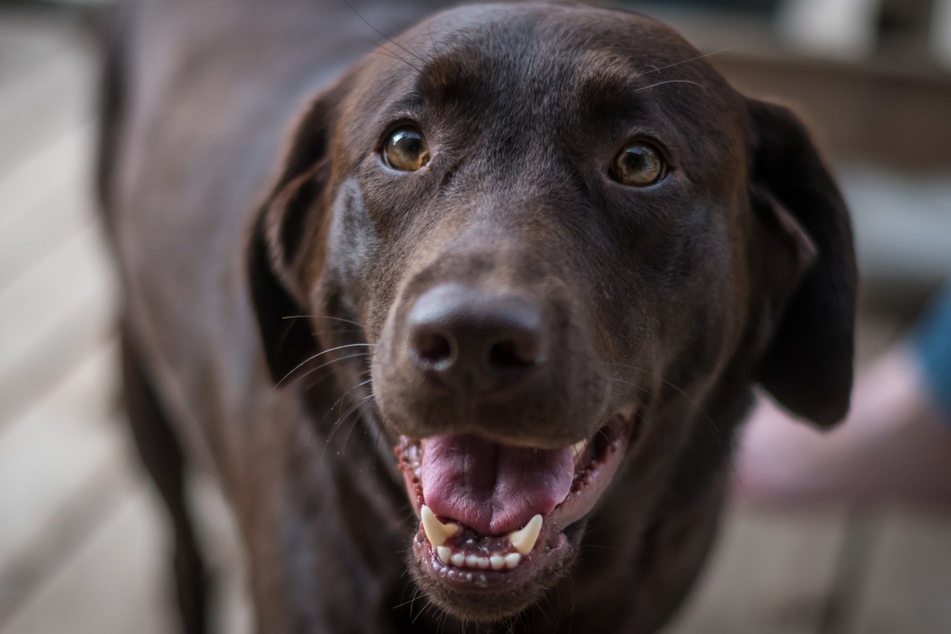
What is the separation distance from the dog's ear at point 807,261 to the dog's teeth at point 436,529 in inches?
28.2

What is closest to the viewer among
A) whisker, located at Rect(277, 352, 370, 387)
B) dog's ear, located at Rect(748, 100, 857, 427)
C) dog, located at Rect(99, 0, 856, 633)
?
dog, located at Rect(99, 0, 856, 633)

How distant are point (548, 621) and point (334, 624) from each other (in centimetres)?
37

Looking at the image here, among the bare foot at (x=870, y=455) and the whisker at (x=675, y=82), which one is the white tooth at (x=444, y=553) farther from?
the bare foot at (x=870, y=455)

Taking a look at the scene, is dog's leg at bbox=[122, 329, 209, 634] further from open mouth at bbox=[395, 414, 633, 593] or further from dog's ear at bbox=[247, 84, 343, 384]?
open mouth at bbox=[395, 414, 633, 593]

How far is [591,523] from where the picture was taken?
1.73 metres

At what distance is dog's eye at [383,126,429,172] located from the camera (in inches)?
60.6

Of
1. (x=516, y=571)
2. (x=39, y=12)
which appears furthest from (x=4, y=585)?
(x=39, y=12)

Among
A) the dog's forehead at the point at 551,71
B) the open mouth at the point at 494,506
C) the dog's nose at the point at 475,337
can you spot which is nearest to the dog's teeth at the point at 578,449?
the open mouth at the point at 494,506

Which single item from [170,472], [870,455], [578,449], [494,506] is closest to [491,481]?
[494,506]

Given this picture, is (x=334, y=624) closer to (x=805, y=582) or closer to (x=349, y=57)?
(x=349, y=57)

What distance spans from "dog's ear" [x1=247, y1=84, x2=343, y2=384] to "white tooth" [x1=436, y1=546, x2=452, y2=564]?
0.50 metres

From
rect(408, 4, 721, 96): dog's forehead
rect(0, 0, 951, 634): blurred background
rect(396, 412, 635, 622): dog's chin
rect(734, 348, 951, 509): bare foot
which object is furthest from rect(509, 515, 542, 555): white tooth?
rect(734, 348, 951, 509): bare foot

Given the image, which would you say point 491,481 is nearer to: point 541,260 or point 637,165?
point 541,260

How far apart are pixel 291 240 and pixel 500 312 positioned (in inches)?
29.5
